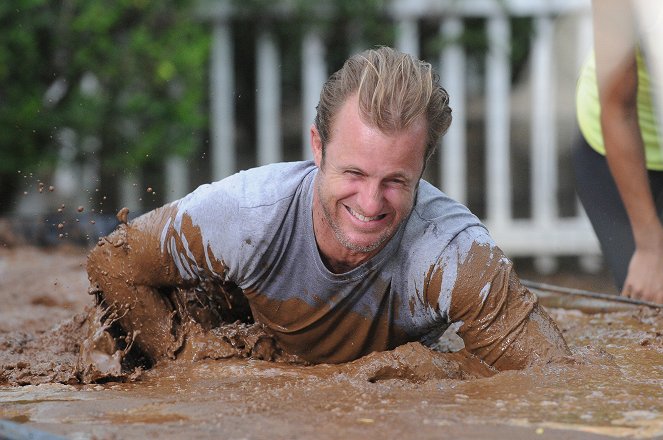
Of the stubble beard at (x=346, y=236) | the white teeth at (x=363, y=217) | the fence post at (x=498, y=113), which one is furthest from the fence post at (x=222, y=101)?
the white teeth at (x=363, y=217)

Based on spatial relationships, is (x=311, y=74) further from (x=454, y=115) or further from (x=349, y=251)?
(x=349, y=251)

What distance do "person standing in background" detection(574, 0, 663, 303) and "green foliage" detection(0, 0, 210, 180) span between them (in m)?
3.62

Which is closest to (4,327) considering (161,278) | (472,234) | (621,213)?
(161,278)

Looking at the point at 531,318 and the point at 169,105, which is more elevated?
the point at 169,105

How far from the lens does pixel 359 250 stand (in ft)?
12.0

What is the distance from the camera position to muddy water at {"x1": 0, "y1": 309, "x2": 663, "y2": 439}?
2.82 m

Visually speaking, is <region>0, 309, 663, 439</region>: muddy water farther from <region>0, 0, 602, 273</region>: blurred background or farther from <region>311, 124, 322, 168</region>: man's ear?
<region>0, 0, 602, 273</region>: blurred background

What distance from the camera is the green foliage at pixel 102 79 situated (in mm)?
7422

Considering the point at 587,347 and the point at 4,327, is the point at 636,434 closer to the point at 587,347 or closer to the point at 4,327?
the point at 587,347

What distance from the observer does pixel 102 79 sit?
25.2 feet

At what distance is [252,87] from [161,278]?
442 centimetres

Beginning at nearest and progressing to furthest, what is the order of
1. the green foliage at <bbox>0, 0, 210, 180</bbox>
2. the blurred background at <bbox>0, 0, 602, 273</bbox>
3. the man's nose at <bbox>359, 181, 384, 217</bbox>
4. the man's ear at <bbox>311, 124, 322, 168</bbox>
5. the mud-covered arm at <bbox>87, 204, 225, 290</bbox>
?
the man's nose at <bbox>359, 181, 384, 217</bbox> < the man's ear at <bbox>311, 124, 322, 168</bbox> < the mud-covered arm at <bbox>87, 204, 225, 290</bbox> < the green foliage at <bbox>0, 0, 210, 180</bbox> < the blurred background at <bbox>0, 0, 602, 273</bbox>

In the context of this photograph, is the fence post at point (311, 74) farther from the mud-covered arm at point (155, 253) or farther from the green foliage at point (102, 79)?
the mud-covered arm at point (155, 253)

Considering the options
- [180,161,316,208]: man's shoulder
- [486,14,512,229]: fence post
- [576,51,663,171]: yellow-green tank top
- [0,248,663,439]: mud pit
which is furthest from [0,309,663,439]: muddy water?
[486,14,512,229]: fence post
